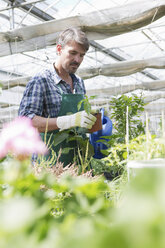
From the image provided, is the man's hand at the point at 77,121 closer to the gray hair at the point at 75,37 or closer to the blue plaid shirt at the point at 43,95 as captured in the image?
the blue plaid shirt at the point at 43,95

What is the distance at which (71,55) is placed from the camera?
67.3 inches

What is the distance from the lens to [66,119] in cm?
157

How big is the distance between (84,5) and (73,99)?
5.19m

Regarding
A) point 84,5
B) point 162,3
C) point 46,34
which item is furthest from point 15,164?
point 84,5

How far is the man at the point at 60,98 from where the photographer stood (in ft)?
5.10

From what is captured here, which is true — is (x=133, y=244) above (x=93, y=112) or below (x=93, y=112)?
below

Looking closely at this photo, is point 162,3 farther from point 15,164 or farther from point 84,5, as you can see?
point 84,5

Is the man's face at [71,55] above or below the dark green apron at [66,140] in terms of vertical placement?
above

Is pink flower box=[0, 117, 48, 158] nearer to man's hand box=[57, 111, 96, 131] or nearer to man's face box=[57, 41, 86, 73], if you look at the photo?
man's hand box=[57, 111, 96, 131]

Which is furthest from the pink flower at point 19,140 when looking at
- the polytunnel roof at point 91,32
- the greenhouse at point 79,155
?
the polytunnel roof at point 91,32

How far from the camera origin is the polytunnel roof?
118 inches

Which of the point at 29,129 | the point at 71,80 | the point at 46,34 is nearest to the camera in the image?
the point at 29,129

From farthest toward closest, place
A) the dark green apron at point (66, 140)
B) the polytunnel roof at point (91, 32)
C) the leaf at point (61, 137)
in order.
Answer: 1. the polytunnel roof at point (91, 32)
2. the dark green apron at point (66, 140)
3. the leaf at point (61, 137)

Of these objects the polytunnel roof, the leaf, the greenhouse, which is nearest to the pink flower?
the greenhouse
